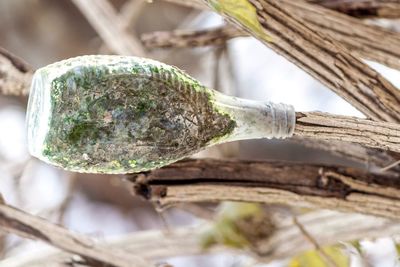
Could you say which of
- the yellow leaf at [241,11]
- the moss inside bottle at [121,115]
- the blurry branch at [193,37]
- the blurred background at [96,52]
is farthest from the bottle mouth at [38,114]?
the blurred background at [96,52]

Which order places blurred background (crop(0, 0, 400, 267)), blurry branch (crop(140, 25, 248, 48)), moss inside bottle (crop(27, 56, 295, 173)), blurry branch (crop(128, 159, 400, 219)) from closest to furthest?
1. moss inside bottle (crop(27, 56, 295, 173))
2. blurry branch (crop(128, 159, 400, 219))
3. blurry branch (crop(140, 25, 248, 48))
4. blurred background (crop(0, 0, 400, 267))

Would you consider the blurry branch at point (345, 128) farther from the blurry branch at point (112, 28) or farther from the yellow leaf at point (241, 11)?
the blurry branch at point (112, 28)

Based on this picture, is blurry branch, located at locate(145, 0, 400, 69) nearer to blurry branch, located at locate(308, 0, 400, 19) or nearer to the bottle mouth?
A: blurry branch, located at locate(308, 0, 400, 19)

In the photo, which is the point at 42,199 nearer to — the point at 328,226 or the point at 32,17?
the point at 32,17

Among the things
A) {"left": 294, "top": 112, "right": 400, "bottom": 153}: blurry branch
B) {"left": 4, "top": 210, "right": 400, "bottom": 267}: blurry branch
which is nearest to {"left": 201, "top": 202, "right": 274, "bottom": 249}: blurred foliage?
{"left": 4, "top": 210, "right": 400, "bottom": 267}: blurry branch

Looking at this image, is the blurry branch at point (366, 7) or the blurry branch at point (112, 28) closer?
the blurry branch at point (366, 7)
